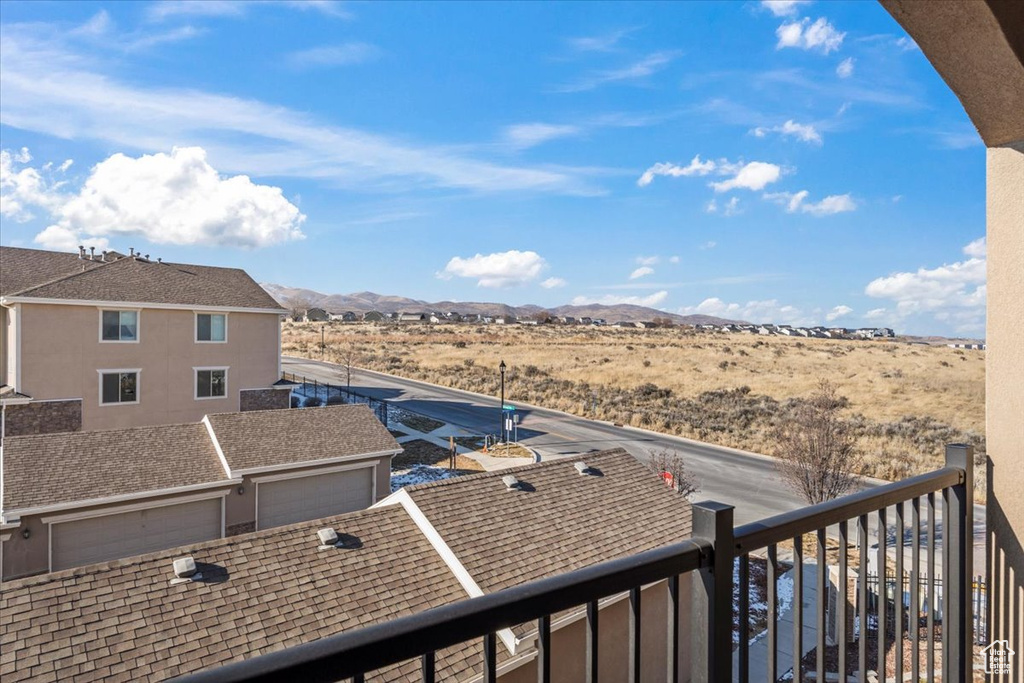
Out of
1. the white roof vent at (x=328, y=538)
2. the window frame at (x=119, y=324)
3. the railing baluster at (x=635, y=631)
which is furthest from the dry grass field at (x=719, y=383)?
the window frame at (x=119, y=324)

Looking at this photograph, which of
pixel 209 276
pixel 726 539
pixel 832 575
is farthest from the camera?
pixel 209 276

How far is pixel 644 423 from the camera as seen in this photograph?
23828 millimetres

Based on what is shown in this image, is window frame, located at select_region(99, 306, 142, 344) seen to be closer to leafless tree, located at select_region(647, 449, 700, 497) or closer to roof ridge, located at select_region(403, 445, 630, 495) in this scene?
roof ridge, located at select_region(403, 445, 630, 495)

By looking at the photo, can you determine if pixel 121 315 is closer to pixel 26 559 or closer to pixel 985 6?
pixel 26 559

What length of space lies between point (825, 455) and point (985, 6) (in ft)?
37.9

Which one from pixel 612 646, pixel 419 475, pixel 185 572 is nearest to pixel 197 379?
pixel 419 475

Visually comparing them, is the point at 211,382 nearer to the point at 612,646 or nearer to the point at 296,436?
the point at 296,436

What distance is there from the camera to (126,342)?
1656 cm

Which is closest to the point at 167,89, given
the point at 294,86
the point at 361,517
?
the point at 294,86

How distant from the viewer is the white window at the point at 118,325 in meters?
16.3

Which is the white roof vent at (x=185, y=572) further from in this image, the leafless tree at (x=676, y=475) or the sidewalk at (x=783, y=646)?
the leafless tree at (x=676, y=475)

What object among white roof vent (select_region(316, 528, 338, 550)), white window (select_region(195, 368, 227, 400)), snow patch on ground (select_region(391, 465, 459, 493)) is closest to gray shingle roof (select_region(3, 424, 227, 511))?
white roof vent (select_region(316, 528, 338, 550))

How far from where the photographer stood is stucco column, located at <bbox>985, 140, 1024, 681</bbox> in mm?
2344

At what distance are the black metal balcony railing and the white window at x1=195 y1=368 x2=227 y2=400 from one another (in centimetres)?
1927
